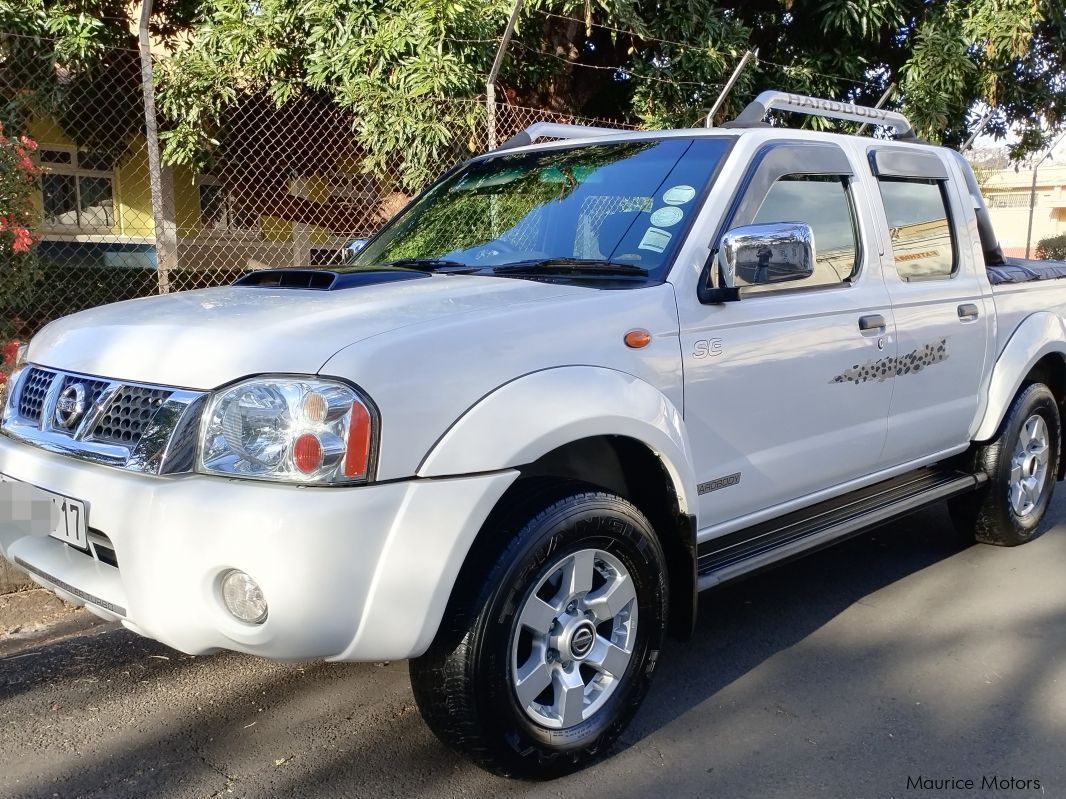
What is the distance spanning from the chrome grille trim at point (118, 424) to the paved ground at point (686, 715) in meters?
0.98

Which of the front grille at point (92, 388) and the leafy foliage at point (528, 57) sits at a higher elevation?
the leafy foliage at point (528, 57)

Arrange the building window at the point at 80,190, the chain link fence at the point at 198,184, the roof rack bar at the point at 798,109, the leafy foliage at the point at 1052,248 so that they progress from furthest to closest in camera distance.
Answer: the leafy foliage at the point at 1052,248
the building window at the point at 80,190
the chain link fence at the point at 198,184
the roof rack bar at the point at 798,109

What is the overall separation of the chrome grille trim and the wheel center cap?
1.16m

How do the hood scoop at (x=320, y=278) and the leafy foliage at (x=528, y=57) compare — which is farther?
the leafy foliage at (x=528, y=57)

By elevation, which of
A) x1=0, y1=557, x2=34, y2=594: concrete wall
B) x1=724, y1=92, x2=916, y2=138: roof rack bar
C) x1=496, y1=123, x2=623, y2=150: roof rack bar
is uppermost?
x1=724, y1=92, x2=916, y2=138: roof rack bar

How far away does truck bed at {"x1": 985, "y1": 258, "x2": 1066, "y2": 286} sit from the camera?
476 cm

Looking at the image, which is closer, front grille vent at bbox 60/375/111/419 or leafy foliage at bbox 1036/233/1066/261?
front grille vent at bbox 60/375/111/419

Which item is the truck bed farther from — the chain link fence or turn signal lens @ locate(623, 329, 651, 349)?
the chain link fence

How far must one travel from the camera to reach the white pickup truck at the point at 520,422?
2.36m

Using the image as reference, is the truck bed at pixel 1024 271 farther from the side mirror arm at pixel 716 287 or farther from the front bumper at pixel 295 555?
the front bumper at pixel 295 555

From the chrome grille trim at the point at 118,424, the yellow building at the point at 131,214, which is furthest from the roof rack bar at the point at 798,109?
the yellow building at the point at 131,214

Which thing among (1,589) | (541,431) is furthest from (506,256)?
(1,589)

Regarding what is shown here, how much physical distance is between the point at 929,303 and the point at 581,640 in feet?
7.49

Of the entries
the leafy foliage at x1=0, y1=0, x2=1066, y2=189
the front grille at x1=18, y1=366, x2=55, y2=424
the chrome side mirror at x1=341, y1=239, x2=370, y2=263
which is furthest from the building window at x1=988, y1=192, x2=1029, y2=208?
the front grille at x1=18, y1=366, x2=55, y2=424
